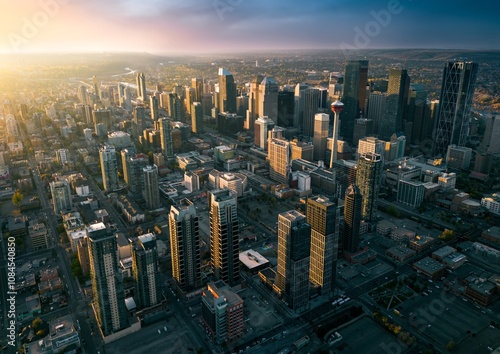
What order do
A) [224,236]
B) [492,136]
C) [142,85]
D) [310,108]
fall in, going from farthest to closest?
[142,85] < [310,108] < [492,136] < [224,236]

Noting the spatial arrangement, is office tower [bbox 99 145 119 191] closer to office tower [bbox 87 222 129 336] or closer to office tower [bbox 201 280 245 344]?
office tower [bbox 87 222 129 336]

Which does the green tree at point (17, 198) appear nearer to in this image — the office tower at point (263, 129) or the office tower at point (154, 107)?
the office tower at point (263, 129)

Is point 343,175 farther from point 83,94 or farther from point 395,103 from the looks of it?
point 83,94

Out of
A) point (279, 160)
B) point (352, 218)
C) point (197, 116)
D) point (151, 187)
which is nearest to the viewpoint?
point (352, 218)

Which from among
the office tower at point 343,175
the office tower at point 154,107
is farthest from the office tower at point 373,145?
the office tower at point 154,107

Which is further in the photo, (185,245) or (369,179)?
(369,179)

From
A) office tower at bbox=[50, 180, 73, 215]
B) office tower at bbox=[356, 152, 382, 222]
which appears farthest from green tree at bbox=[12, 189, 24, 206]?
office tower at bbox=[356, 152, 382, 222]

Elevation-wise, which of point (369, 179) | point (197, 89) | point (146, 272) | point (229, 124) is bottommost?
point (146, 272)

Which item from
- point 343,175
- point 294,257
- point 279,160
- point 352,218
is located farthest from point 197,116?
point 294,257
